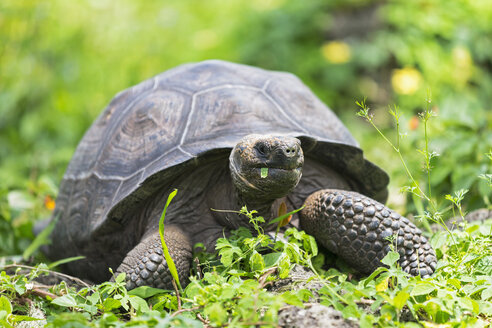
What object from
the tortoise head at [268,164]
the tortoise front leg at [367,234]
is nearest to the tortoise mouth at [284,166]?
the tortoise head at [268,164]

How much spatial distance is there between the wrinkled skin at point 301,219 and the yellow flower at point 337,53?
545cm

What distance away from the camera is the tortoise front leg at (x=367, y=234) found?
95.8 inches

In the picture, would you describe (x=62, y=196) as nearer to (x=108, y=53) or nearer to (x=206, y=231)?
(x=206, y=231)

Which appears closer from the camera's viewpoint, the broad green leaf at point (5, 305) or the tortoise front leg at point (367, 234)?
the broad green leaf at point (5, 305)

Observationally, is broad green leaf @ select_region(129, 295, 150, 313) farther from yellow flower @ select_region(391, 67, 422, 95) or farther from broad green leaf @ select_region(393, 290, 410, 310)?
yellow flower @ select_region(391, 67, 422, 95)

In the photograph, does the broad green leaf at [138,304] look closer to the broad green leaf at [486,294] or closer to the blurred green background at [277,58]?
the broad green leaf at [486,294]

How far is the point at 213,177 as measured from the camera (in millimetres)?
2826

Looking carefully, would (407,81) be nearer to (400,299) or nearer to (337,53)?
(337,53)

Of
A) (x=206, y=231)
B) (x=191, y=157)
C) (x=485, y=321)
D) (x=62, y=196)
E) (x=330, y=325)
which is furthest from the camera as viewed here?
(x=62, y=196)

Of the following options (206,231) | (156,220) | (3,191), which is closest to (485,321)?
(206,231)

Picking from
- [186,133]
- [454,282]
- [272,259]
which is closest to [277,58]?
[186,133]

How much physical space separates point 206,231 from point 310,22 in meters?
6.07

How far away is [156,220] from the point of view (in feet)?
9.21

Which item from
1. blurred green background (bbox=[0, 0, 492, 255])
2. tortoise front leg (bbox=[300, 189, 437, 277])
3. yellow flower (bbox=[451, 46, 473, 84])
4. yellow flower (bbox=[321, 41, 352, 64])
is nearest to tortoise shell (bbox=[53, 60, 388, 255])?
tortoise front leg (bbox=[300, 189, 437, 277])
